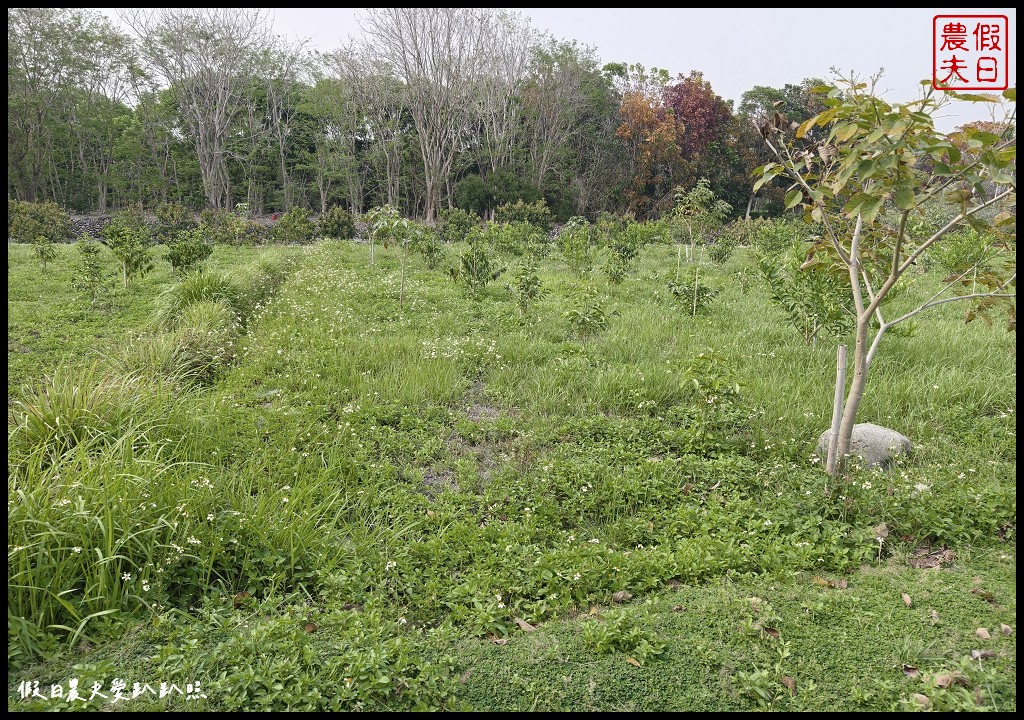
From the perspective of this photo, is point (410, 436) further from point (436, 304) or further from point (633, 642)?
point (436, 304)

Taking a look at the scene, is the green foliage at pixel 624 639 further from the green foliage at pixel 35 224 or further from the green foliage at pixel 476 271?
the green foliage at pixel 35 224

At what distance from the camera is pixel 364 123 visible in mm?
25750

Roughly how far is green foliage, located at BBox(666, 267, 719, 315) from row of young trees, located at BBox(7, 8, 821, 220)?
56.7ft

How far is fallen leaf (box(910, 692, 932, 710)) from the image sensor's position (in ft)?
6.22

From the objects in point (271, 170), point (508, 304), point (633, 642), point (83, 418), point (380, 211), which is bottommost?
point (633, 642)

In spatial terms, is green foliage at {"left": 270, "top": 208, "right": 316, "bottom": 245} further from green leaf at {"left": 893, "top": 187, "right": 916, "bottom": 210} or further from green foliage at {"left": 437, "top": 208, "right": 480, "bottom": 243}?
green leaf at {"left": 893, "top": 187, "right": 916, "bottom": 210}

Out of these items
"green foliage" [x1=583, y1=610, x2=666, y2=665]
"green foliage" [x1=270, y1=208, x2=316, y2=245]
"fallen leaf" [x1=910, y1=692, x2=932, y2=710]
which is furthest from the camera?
"green foliage" [x1=270, y1=208, x2=316, y2=245]

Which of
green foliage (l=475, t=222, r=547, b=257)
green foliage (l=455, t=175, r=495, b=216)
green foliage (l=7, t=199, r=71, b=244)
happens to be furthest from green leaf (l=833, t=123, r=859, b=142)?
green foliage (l=455, t=175, r=495, b=216)

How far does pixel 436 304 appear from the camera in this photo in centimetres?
793

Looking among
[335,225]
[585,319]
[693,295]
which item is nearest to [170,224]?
[335,225]

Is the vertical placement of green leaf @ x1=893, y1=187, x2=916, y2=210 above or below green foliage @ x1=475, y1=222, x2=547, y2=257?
below

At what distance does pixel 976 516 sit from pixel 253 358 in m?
5.19

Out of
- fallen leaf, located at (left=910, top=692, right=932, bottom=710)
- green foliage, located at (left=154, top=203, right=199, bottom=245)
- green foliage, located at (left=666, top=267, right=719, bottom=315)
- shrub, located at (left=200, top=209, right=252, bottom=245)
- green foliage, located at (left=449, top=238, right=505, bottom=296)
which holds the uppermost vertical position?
green foliage, located at (left=154, top=203, right=199, bottom=245)

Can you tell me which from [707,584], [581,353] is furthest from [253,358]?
[707,584]
